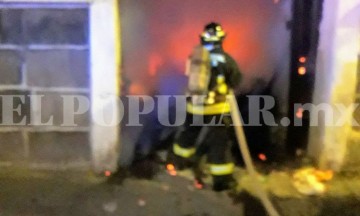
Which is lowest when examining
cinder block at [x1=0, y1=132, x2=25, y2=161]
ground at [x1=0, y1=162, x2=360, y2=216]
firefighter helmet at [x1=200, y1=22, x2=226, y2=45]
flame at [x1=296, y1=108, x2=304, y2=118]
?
ground at [x1=0, y1=162, x2=360, y2=216]

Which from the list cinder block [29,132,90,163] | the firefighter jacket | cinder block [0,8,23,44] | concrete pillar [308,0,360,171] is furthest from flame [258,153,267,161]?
cinder block [0,8,23,44]

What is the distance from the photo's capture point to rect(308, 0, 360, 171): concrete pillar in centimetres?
301

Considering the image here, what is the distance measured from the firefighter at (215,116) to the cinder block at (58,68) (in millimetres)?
629

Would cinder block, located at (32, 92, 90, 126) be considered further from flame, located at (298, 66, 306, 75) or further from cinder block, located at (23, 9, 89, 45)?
flame, located at (298, 66, 306, 75)

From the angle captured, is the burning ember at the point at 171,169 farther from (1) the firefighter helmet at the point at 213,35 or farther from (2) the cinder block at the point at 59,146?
(1) the firefighter helmet at the point at 213,35

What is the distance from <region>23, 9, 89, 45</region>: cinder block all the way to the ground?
2.51 feet

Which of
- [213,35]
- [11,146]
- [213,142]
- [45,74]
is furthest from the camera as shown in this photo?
[11,146]

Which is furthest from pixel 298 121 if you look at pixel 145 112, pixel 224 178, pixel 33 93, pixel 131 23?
pixel 33 93

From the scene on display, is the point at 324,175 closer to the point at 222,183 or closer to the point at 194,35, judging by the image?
the point at 222,183

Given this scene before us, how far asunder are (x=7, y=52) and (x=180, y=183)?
1210 mm

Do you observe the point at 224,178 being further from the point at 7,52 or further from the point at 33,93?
the point at 7,52

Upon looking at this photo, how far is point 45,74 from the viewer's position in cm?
316

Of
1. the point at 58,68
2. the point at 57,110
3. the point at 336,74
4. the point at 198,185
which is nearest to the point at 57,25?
the point at 58,68

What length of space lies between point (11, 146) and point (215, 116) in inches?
47.4
